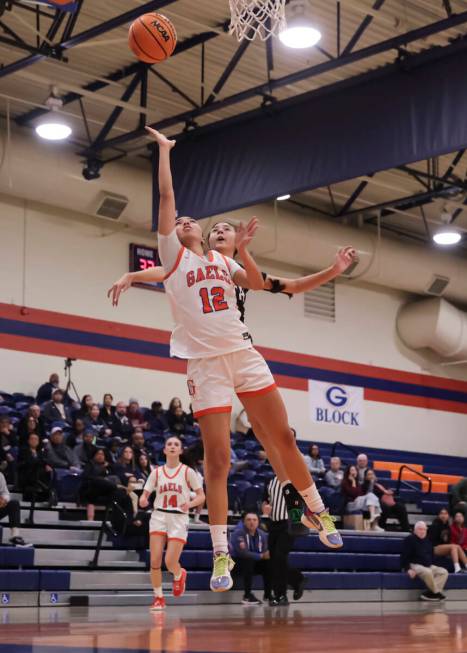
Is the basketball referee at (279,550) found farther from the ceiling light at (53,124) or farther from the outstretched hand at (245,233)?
the outstretched hand at (245,233)

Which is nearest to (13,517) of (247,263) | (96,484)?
(96,484)

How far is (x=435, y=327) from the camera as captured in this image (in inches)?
1107

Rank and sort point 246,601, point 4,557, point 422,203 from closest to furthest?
point 4,557
point 246,601
point 422,203

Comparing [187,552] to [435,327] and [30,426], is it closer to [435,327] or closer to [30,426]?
[30,426]

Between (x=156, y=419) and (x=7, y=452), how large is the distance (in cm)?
531

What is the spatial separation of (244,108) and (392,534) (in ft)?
30.0

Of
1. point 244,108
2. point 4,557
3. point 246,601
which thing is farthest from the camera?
point 244,108

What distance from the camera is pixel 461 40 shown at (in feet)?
47.8

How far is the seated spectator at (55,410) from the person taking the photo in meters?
19.0

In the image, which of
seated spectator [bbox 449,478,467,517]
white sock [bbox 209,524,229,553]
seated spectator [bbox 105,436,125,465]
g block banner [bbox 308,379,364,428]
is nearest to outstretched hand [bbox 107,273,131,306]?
white sock [bbox 209,524,229,553]

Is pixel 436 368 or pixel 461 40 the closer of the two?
pixel 461 40

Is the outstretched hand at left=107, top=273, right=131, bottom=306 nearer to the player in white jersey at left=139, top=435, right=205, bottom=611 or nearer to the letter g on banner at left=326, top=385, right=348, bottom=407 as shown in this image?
the player in white jersey at left=139, top=435, right=205, bottom=611

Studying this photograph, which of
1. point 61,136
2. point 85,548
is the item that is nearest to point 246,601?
point 85,548

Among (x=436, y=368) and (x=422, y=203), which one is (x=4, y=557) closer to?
A: (x=422, y=203)
